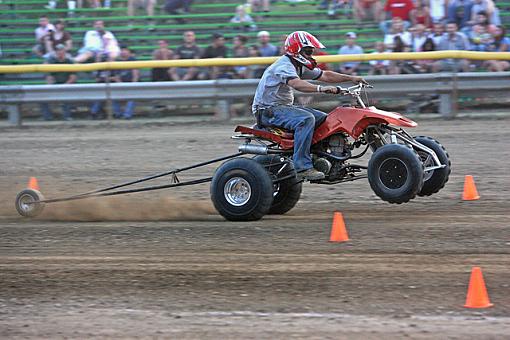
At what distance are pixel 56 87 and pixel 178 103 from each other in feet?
8.37

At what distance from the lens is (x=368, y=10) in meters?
20.7

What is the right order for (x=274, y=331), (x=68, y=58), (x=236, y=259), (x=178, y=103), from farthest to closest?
(x=68, y=58)
(x=178, y=103)
(x=236, y=259)
(x=274, y=331)

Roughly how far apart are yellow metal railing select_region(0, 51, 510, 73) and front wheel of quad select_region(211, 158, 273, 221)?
8.75 meters

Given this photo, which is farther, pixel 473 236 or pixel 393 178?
pixel 393 178

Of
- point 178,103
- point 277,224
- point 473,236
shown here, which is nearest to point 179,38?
point 178,103

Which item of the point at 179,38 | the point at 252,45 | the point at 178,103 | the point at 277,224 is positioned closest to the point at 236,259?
the point at 277,224

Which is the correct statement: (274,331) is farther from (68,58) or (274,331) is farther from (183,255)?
(68,58)

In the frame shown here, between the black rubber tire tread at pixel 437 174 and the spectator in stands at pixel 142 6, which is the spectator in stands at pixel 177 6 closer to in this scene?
the spectator in stands at pixel 142 6

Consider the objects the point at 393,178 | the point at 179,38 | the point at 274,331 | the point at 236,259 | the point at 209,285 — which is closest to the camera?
the point at 274,331

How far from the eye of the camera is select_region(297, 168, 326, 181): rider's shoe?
31.8 ft

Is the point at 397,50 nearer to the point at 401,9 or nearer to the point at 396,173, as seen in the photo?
the point at 401,9

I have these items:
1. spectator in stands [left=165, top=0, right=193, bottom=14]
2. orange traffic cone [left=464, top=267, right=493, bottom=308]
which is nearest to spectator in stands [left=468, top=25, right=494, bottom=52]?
spectator in stands [left=165, top=0, right=193, bottom=14]

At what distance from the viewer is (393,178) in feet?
30.3

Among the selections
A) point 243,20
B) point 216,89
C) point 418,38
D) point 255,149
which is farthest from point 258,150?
point 243,20
